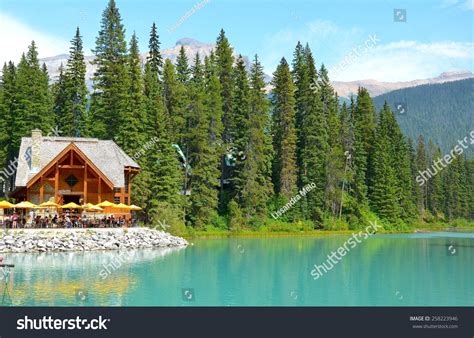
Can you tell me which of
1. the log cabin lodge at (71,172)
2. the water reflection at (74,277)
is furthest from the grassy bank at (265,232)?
the water reflection at (74,277)

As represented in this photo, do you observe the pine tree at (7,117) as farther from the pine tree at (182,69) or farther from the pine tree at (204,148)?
the pine tree at (182,69)

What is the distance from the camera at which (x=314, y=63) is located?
230ft

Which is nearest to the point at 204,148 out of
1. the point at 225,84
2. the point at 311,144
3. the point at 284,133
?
the point at 225,84

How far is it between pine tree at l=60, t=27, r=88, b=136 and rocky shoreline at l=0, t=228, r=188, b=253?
18.7 meters

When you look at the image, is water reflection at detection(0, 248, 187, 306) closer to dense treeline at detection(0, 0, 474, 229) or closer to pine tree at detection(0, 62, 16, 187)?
dense treeline at detection(0, 0, 474, 229)

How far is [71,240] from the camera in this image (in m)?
37.2

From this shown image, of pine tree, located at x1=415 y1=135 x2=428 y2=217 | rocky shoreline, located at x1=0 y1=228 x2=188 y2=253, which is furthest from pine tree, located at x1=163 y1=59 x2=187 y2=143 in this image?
pine tree, located at x1=415 y1=135 x2=428 y2=217

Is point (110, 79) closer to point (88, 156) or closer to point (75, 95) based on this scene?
point (75, 95)

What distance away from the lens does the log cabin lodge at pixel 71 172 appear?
4356 centimetres

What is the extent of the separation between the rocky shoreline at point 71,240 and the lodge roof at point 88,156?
613cm

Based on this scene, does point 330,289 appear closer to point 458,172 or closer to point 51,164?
point 51,164

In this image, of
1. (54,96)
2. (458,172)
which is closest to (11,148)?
(54,96)

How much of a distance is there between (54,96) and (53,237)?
90.1ft

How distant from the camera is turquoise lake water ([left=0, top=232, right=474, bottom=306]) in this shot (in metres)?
20.1
